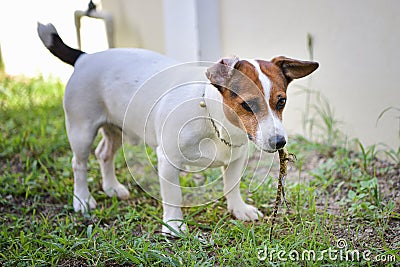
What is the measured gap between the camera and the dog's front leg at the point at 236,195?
3053 millimetres

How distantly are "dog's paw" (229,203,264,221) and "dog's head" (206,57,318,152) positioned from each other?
29.1 inches

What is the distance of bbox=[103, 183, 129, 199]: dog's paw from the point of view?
3.50m

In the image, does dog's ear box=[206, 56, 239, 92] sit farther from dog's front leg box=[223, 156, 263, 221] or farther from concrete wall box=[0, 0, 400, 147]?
concrete wall box=[0, 0, 400, 147]

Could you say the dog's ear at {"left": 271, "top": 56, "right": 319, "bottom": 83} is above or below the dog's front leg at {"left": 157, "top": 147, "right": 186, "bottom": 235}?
above

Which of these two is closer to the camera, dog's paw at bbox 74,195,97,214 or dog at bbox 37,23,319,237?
dog at bbox 37,23,319,237

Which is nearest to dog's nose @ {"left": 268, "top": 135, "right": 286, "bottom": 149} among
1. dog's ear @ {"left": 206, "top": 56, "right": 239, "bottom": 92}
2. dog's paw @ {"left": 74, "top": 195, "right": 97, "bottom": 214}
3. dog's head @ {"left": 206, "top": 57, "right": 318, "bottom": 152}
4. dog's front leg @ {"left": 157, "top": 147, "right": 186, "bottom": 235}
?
dog's head @ {"left": 206, "top": 57, "right": 318, "bottom": 152}

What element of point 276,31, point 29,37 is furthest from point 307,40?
point 29,37

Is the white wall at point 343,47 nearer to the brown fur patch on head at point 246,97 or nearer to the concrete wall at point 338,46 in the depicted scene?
the concrete wall at point 338,46

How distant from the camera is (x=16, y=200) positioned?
3.49 metres

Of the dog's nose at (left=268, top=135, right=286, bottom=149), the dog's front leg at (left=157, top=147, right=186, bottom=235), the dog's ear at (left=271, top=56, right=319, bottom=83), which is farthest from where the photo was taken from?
the dog's front leg at (left=157, top=147, right=186, bottom=235)

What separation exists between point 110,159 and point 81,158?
259 millimetres

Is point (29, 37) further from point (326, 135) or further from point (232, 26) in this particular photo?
point (326, 135)

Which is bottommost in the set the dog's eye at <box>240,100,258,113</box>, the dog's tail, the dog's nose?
the dog's nose

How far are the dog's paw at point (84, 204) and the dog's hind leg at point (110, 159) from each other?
0.55 feet
